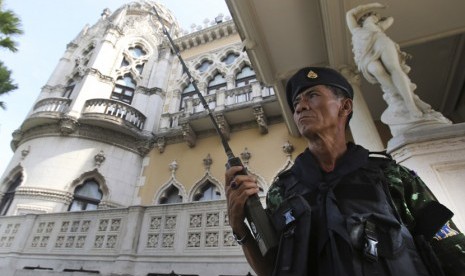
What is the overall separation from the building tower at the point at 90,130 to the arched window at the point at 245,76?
388 centimetres

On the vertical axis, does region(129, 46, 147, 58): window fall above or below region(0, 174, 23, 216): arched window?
above

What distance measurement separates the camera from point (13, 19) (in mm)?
7828

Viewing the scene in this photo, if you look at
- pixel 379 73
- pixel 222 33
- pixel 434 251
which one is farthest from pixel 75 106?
pixel 434 251

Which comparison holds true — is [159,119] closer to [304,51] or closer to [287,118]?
[287,118]

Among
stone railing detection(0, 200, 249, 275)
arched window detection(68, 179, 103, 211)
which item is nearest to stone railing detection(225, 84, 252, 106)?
stone railing detection(0, 200, 249, 275)

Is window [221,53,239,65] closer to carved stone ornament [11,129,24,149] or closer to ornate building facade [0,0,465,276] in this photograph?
ornate building facade [0,0,465,276]

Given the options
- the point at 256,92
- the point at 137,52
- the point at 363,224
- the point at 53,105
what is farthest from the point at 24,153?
the point at 363,224

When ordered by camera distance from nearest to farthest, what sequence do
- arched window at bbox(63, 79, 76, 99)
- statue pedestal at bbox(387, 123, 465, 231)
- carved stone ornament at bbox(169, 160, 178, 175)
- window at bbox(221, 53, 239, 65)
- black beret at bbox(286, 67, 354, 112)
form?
black beret at bbox(286, 67, 354, 112) < statue pedestal at bbox(387, 123, 465, 231) < carved stone ornament at bbox(169, 160, 178, 175) < arched window at bbox(63, 79, 76, 99) < window at bbox(221, 53, 239, 65)

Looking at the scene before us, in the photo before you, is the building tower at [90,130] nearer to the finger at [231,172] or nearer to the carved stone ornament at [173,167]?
the carved stone ornament at [173,167]

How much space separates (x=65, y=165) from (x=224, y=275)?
25.3 feet

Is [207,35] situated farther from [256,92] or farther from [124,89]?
[256,92]

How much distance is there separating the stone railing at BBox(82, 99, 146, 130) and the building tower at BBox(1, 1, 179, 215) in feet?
0.13

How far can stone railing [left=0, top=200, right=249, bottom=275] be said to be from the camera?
5273 millimetres

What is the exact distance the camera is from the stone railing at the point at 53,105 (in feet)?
35.3
